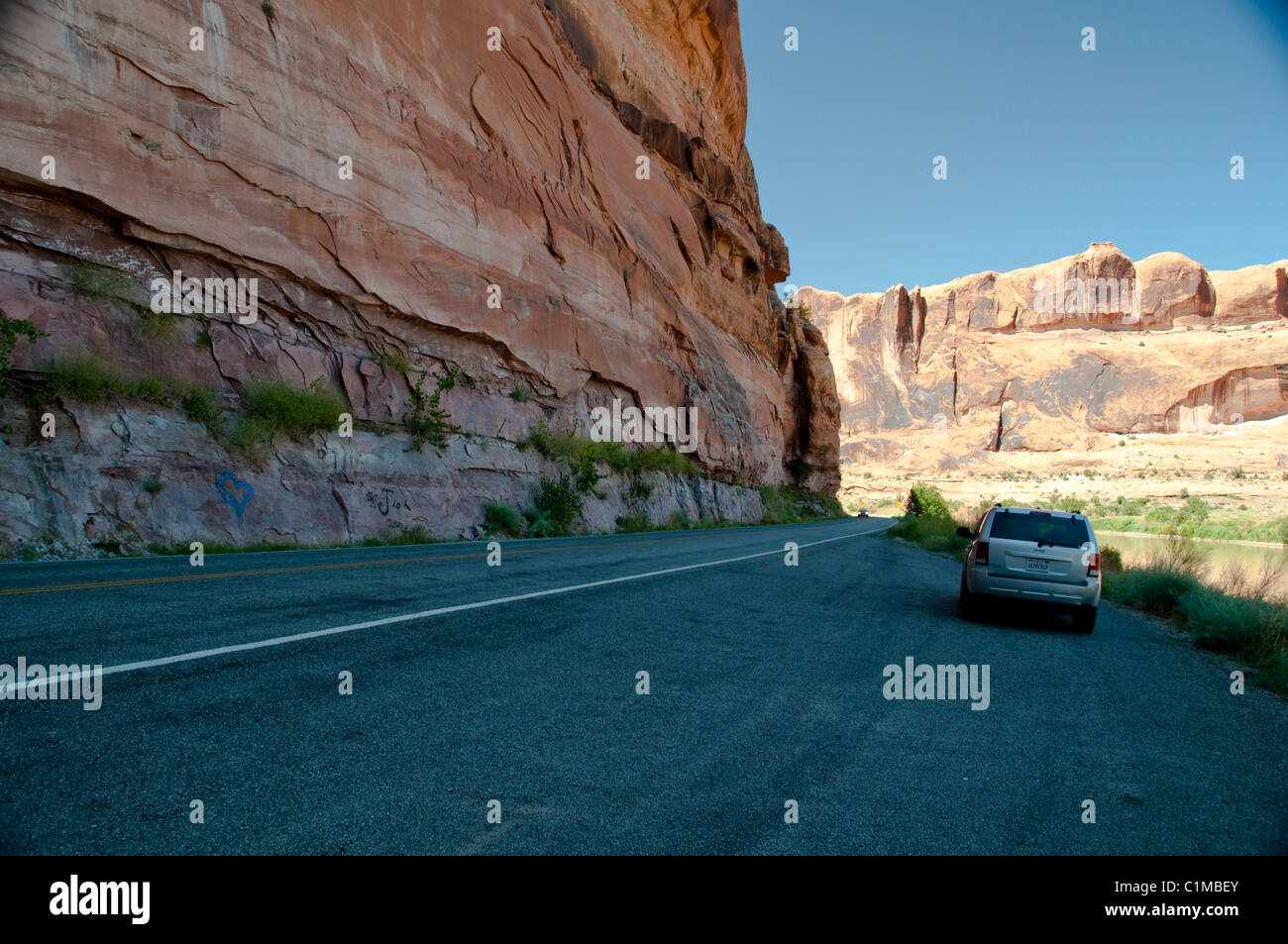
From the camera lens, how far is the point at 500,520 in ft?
65.6

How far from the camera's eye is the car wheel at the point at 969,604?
956 centimetres

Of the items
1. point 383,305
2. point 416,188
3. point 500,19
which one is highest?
point 500,19

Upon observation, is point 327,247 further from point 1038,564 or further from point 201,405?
point 1038,564

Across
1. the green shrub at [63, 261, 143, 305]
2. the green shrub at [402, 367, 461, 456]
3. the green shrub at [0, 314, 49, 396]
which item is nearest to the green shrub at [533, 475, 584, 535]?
the green shrub at [402, 367, 461, 456]

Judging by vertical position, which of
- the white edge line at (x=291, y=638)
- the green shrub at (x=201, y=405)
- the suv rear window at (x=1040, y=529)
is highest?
the green shrub at (x=201, y=405)

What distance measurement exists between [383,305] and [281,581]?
13.6 meters

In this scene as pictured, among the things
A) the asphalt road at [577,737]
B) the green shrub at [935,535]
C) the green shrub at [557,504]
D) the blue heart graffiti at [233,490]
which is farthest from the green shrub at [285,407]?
the green shrub at [935,535]

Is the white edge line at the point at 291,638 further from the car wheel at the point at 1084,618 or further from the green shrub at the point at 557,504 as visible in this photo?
the green shrub at the point at 557,504

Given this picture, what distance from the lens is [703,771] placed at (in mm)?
3439

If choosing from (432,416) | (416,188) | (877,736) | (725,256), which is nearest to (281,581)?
(877,736)

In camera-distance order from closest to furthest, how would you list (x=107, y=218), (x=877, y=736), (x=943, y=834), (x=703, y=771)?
(x=943, y=834) < (x=703, y=771) < (x=877, y=736) < (x=107, y=218)

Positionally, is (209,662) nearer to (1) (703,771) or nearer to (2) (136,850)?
(2) (136,850)

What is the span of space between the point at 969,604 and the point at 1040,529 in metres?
1.46

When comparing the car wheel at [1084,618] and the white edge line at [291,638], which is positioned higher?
the white edge line at [291,638]
